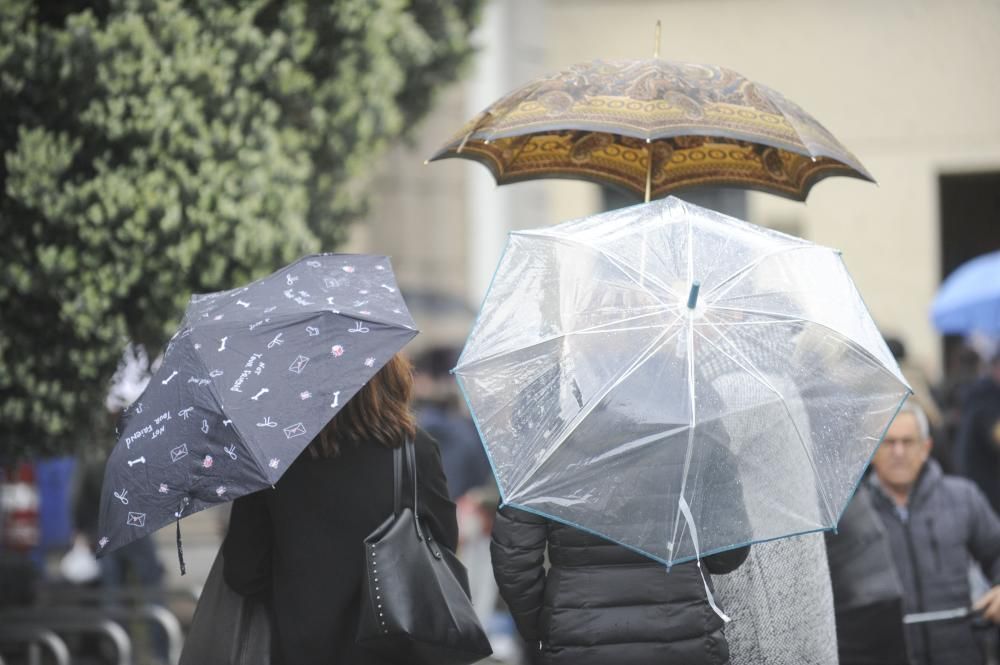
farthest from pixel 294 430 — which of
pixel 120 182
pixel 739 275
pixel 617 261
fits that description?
pixel 120 182

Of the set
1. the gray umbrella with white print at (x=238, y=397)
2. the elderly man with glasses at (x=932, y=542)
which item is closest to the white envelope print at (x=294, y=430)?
the gray umbrella with white print at (x=238, y=397)

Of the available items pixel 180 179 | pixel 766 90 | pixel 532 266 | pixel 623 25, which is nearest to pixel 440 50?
pixel 180 179

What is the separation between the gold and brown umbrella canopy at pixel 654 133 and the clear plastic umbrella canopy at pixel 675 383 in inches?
26.4

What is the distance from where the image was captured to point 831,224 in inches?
642

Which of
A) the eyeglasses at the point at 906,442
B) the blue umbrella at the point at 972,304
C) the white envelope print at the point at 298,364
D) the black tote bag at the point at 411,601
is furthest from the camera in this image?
→ the blue umbrella at the point at 972,304

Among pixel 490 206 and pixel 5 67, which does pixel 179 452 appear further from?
pixel 490 206

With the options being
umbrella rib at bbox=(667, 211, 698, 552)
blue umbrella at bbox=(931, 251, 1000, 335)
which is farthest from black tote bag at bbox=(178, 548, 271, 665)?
blue umbrella at bbox=(931, 251, 1000, 335)

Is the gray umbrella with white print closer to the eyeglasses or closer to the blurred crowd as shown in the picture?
the blurred crowd

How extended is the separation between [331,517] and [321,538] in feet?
0.22

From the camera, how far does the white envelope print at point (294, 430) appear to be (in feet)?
12.4

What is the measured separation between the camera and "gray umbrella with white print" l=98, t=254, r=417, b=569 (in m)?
3.75

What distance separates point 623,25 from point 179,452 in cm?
1373

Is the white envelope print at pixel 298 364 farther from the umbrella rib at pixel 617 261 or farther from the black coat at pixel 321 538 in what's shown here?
the umbrella rib at pixel 617 261

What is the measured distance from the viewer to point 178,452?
380 cm
